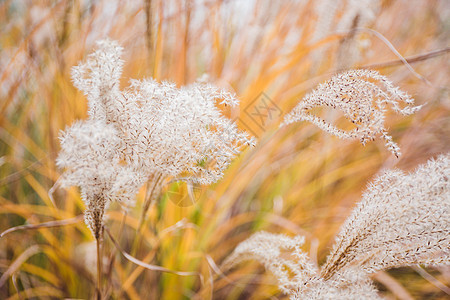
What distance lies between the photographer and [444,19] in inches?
35.0

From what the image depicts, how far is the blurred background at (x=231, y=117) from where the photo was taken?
0.64 meters

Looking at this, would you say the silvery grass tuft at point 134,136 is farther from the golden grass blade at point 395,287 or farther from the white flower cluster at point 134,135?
the golden grass blade at point 395,287

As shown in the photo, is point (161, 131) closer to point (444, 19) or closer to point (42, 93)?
point (42, 93)

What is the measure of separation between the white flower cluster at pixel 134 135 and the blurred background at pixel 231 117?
244 millimetres

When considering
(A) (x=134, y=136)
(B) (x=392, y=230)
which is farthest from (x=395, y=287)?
(A) (x=134, y=136)

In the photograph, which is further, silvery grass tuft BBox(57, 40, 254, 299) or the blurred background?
the blurred background

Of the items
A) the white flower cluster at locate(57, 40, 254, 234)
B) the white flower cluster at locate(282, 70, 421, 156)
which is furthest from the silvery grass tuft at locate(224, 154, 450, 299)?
the white flower cluster at locate(57, 40, 254, 234)

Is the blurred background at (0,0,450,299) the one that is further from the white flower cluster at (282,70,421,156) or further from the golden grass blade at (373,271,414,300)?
the white flower cluster at (282,70,421,156)

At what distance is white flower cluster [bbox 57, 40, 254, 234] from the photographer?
0.30m

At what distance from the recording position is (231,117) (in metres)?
0.62

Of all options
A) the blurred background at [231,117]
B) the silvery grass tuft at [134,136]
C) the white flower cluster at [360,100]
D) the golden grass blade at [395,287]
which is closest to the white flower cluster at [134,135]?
the silvery grass tuft at [134,136]

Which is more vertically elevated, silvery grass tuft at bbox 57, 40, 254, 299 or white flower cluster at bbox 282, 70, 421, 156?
white flower cluster at bbox 282, 70, 421, 156

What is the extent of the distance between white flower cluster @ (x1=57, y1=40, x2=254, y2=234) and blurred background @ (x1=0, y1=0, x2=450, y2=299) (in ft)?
0.80

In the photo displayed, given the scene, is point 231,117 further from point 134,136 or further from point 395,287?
point 395,287
